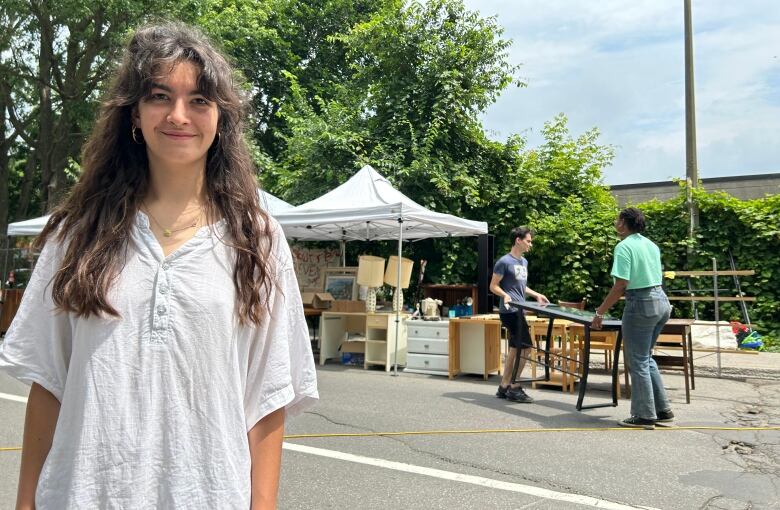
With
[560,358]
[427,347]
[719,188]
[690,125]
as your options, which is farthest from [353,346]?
[719,188]

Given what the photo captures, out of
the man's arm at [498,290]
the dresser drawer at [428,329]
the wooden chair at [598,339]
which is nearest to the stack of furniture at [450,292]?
the dresser drawer at [428,329]

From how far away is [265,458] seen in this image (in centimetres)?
136

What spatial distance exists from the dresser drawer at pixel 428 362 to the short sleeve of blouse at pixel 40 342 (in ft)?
26.7

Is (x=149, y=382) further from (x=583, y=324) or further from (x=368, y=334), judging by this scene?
(x=368, y=334)

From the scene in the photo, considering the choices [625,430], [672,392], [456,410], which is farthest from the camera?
[672,392]

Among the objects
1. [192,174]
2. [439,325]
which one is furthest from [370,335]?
[192,174]

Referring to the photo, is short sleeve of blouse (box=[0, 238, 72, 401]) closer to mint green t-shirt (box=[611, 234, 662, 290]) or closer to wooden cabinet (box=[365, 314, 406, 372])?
mint green t-shirt (box=[611, 234, 662, 290])

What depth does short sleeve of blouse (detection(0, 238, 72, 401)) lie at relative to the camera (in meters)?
1.30

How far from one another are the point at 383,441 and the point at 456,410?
1.57m

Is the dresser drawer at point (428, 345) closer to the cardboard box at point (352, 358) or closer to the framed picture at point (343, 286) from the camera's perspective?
the cardboard box at point (352, 358)

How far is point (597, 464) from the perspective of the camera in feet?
15.4

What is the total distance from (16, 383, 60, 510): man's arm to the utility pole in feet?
41.3

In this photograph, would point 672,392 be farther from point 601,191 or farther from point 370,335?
point 601,191

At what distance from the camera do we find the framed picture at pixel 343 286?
1239cm
